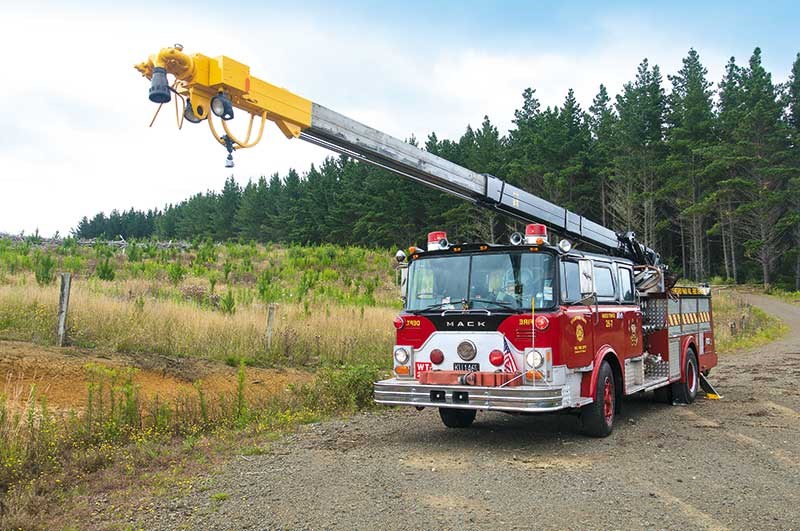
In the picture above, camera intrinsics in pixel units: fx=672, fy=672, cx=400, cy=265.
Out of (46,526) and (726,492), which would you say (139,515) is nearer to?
(46,526)

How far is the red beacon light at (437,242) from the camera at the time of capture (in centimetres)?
904

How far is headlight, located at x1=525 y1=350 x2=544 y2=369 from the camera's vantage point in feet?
25.7

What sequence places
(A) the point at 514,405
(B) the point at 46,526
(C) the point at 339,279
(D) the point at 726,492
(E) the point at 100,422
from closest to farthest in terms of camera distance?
(B) the point at 46,526 → (D) the point at 726,492 → (A) the point at 514,405 → (E) the point at 100,422 → (C) the point at 339,279

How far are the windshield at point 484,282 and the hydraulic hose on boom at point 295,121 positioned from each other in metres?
1.30

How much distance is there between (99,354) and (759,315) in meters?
30.2

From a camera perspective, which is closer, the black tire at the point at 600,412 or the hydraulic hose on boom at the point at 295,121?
the hydraulic hose on boom at the point at 295,121

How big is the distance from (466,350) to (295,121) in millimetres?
3393

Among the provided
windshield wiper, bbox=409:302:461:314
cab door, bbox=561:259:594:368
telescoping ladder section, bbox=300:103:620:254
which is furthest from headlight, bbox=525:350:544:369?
telescoping ladder section, bbox=300:103:620:254

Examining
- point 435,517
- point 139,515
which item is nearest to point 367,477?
point 435,517

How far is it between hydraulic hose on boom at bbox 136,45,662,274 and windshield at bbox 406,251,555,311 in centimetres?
130

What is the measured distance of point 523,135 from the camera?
59.8 m

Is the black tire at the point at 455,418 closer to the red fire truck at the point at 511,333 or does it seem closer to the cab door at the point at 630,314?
the red fire truck at the point at 511,333

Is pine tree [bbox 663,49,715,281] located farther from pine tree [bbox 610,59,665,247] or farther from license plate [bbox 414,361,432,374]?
license plate [bbox 414,361,432,374]

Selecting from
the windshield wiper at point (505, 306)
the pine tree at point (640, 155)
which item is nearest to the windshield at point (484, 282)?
the windshield wiper at point (505, 306)
